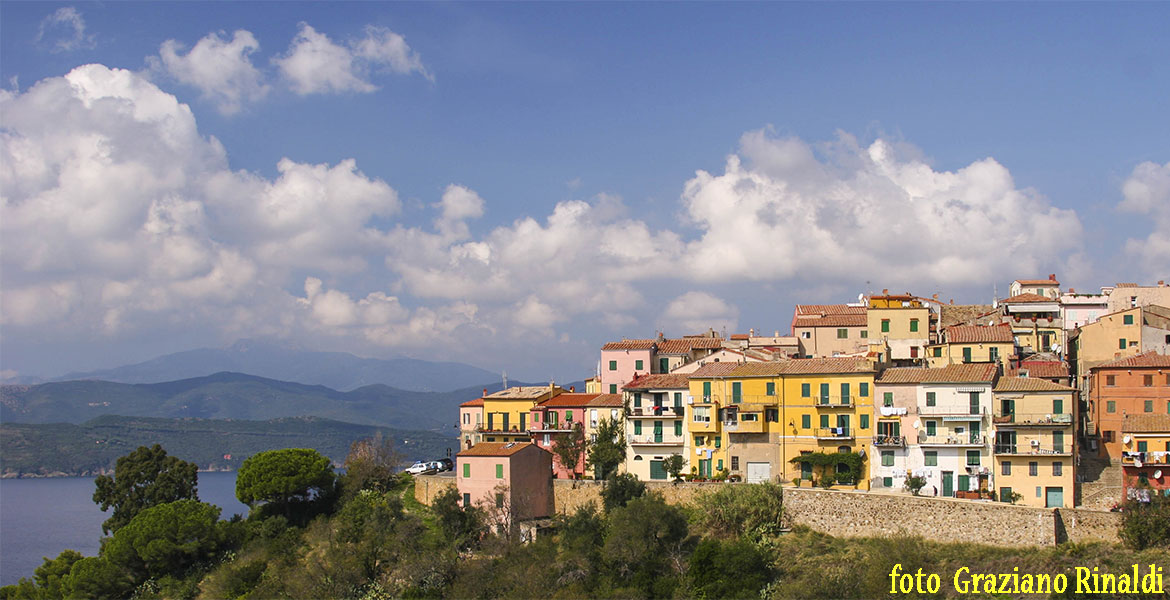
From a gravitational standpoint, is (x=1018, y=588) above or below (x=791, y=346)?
below

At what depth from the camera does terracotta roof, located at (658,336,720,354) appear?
57938 millimetres

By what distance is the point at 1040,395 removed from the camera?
41.8 metres

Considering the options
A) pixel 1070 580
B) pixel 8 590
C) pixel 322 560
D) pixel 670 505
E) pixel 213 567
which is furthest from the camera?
pixel 8 590

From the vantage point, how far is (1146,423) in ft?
134

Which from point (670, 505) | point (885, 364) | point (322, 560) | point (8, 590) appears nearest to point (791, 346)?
point (885, 364)

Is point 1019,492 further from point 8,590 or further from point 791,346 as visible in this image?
point 8,590

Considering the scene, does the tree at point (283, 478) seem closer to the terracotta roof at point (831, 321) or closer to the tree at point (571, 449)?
the tree at point (571, 449)

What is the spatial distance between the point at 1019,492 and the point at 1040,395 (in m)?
3.96

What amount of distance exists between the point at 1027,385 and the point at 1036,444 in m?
2.65

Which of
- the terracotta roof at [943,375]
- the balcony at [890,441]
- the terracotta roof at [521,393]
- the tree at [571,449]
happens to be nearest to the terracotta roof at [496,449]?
the tree at [571,449]

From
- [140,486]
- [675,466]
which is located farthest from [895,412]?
[140,486]

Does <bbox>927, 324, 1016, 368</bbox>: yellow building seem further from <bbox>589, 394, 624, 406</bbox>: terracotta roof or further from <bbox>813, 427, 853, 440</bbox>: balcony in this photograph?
<bbox>589, 394, 624, 406</bbox>: terracotta roof

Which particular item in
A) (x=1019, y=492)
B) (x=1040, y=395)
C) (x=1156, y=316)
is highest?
(x=1156, y=316)

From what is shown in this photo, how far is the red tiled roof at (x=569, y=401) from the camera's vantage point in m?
56.0
